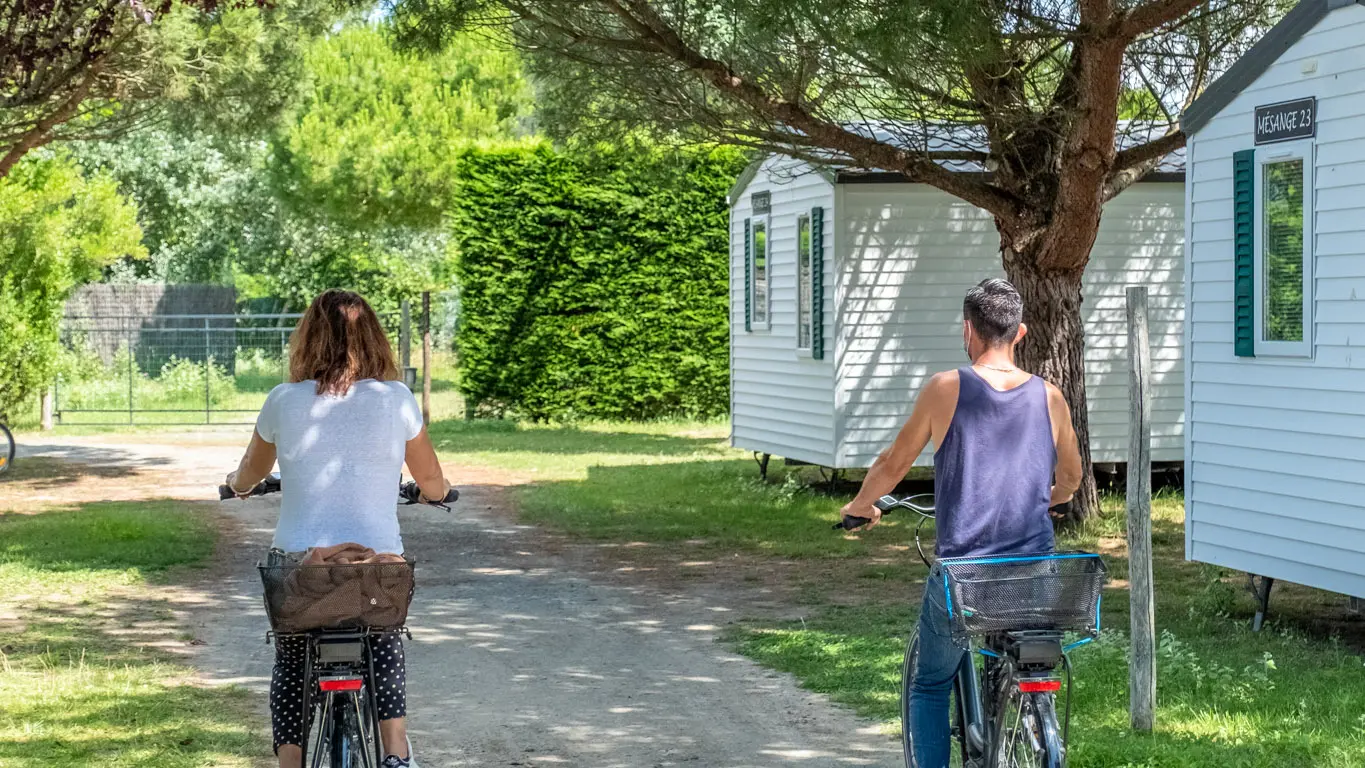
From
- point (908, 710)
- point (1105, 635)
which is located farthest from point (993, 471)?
point (1105, 635)

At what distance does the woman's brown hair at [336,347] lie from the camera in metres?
4.52

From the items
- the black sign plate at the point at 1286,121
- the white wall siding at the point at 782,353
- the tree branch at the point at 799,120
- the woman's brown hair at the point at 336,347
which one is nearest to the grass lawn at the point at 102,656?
the woman's brown hair at the point at 336,347

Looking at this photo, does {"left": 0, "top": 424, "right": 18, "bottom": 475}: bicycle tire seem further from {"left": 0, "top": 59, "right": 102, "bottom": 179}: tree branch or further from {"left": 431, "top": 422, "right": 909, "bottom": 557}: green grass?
{"left": 431, "top": 422, "right": 909, "bottom": 557}: green grass

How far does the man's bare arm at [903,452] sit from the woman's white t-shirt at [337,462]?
1274 mm

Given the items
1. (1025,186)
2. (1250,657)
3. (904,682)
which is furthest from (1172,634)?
(1025,186)

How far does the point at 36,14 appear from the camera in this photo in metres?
11.9

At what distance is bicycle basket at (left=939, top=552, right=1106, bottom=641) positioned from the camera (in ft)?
14.1

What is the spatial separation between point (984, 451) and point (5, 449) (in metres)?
16.0

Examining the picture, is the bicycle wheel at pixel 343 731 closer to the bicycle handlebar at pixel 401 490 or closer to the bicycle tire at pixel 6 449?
the bicycle handlebar at pixel 401 490

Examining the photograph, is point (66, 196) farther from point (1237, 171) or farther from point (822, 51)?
point (1237, 171)

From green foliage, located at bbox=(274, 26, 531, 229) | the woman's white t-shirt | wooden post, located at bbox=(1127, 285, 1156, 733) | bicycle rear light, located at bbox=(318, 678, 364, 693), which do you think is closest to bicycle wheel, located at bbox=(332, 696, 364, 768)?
bicycle rear light, located at bbox=(318, 678, 364, 693)

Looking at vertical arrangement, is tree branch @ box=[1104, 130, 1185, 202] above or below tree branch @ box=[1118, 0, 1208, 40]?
below

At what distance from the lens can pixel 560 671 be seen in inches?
317

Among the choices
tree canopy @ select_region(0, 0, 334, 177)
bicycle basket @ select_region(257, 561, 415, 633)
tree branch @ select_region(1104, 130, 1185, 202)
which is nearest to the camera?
bicycle basket @ select_region(257, 561, 415, 633)
